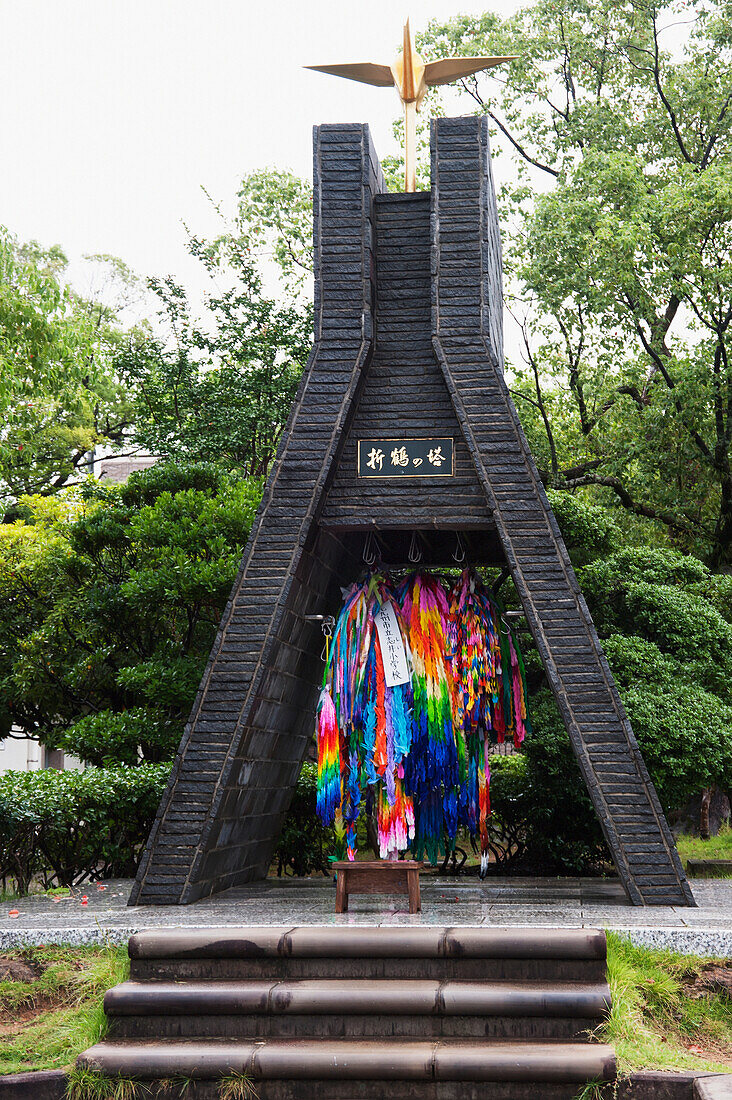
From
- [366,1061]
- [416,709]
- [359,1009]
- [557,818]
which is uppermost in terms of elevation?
[416,709]

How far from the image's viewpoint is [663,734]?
303 inches

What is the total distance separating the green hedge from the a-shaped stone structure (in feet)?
3.53

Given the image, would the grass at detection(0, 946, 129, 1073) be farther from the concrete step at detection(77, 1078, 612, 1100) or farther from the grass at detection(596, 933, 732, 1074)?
the grass at detection(596, 933, 732, 1074)

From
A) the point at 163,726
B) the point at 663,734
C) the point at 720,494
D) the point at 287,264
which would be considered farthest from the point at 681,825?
the point at 287,264

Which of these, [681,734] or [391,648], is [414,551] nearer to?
[391,648]

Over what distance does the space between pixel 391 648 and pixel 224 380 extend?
7787mm

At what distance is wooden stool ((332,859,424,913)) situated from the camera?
5492 millimetres

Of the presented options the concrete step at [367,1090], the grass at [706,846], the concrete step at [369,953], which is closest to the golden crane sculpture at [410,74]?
the concrete step at [369,953]

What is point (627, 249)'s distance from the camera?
11188 millimetres

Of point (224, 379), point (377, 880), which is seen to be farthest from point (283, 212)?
point (377, 880)

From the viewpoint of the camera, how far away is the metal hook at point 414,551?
738cm

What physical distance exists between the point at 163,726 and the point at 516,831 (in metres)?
3.25

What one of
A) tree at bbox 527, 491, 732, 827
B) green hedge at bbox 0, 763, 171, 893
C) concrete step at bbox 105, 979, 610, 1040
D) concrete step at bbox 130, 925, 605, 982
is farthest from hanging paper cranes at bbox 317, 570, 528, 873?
concrete step at bbox 105, 979, 610, 1040

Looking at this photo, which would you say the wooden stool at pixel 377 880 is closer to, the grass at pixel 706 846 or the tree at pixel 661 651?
the tree at pixel 661 651
